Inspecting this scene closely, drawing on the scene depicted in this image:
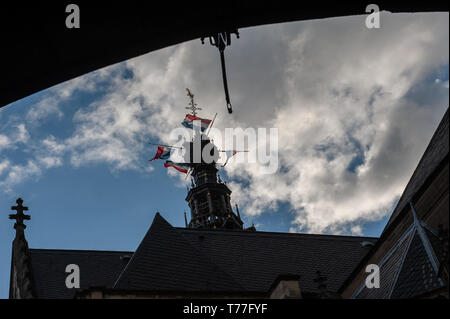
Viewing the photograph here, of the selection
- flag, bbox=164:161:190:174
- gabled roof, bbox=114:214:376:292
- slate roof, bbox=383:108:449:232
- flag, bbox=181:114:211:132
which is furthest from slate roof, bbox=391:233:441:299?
flag, bbox=164:161:190:174

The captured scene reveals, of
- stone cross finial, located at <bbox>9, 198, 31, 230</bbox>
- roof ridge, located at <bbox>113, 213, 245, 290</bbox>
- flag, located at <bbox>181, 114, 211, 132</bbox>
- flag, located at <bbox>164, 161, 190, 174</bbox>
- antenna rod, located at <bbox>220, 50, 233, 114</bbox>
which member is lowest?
antenna rod, located at <bbox>220, 50, 233, 114</bbox>

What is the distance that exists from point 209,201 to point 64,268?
19238mm

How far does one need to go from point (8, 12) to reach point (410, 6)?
2017mm

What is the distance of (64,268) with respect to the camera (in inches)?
812

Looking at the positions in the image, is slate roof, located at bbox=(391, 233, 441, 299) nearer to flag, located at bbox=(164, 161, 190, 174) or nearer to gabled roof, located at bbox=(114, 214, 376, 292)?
gabled roof, located at bbox=(114, 214, 376, 292)

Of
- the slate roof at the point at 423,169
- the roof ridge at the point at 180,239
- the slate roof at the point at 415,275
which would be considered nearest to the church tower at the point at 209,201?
the roof ridge at the point at 180,239

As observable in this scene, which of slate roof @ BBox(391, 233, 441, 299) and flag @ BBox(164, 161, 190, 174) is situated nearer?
slate roof @ BBox(391, 233, 441, 299)

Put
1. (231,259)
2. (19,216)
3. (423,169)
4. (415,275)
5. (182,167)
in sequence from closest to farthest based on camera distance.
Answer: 1. (415,275)
2. (423,169)
3. (19,216)
4. (231,259)
5. (182,167)

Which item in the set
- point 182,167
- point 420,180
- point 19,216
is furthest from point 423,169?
point 182,167

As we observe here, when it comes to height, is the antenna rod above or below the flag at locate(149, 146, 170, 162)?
below

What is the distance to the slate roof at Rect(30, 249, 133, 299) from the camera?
725 inches

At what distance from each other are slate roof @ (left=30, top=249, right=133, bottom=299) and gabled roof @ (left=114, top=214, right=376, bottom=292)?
2820mm

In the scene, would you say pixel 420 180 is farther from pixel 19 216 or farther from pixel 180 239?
pixel 19 216
